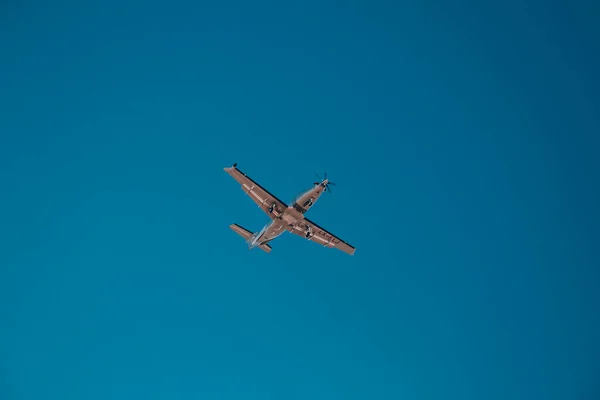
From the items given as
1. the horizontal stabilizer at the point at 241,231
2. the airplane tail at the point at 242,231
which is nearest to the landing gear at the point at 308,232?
the airplane tail at the point at 242,231

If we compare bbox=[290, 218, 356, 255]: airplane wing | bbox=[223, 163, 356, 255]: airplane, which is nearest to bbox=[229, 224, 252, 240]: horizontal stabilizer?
bbox=[223, 163, 356, 255]: airplane

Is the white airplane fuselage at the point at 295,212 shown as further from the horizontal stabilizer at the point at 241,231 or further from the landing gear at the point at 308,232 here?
the horizontal stabilizer at the point at 241,231

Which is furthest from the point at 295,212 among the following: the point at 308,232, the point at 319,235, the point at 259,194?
the point at 319,235

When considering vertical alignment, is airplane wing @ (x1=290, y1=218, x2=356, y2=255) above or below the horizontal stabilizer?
above

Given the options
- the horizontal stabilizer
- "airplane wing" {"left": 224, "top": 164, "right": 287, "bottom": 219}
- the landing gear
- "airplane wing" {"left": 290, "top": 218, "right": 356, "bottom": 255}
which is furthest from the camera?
the horizontal stabilizer

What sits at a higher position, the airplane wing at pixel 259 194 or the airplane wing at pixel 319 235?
the airplane wing at pixel 319 235

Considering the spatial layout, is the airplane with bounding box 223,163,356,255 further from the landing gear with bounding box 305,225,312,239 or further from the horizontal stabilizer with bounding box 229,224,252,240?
the horizontal stabilizer with bounding box 229,224,252,240

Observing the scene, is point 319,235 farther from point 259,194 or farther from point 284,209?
point 259,194
